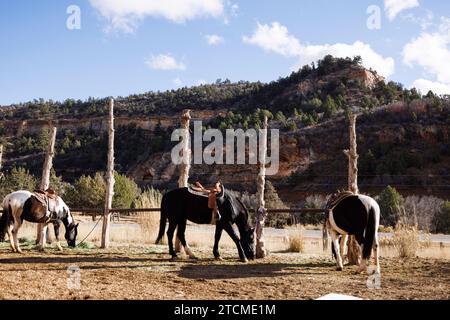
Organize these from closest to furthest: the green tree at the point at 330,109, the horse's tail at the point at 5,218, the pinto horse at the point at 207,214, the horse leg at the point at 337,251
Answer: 1. the horse leg at the point at 337,251
2. the pinto horse at the point at 207,214
3. the horse's tail at the point at 5,218
4. the green tree at the point at 330,109

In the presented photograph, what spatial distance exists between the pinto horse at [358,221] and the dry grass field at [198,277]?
40 cm

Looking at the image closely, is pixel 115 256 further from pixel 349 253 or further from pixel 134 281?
pixel 349 253

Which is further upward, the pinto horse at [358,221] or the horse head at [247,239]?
the pinto horse at [358,221]

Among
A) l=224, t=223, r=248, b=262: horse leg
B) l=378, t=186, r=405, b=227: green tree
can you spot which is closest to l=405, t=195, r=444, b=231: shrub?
l=378, t=186, r=405, b=227: green tree

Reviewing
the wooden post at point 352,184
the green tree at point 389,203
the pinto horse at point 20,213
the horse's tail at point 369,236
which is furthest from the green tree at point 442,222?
the pinto horse at point 20,213

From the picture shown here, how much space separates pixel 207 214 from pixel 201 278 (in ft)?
8.58

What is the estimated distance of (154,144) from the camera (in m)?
57.8

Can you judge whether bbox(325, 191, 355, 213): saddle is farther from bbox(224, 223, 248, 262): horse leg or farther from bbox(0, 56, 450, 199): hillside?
bbox(0, 56, 450, 199): hillside

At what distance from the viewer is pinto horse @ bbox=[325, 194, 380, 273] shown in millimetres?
7445

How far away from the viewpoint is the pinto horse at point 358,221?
745cm

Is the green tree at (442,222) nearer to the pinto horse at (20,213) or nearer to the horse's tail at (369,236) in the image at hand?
the horse's tail at (369,236)

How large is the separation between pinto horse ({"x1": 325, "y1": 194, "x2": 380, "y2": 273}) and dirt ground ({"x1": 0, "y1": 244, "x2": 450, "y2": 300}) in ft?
1.39
